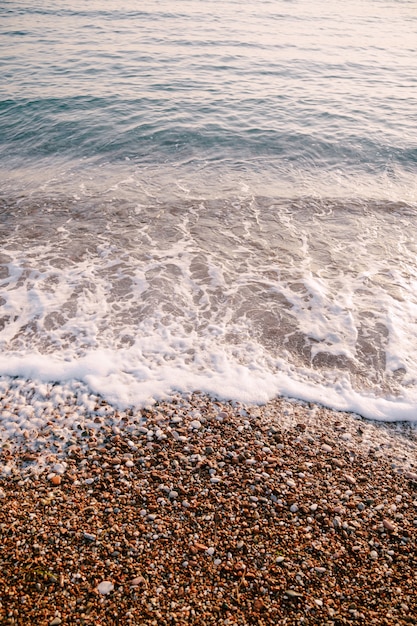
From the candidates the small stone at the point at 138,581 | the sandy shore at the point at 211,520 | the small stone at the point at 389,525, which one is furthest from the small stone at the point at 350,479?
the small stone at the point at 138,581

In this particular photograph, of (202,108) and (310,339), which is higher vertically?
(202,108)

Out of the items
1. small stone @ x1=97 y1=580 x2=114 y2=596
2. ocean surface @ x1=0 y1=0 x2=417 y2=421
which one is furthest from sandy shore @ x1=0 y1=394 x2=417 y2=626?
ocean surface @ x1=0 y1=0 x2=417 y2=421

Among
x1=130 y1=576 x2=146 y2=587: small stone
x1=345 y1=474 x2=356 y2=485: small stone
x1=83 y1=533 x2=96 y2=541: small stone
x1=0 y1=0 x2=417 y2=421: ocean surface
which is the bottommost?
x1=345 y1=474 x2=356 y2=485: small stone

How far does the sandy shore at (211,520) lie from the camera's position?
11.2 ft

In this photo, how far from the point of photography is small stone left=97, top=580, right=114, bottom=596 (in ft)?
11.3

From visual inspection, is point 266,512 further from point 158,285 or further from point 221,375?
point 158,285

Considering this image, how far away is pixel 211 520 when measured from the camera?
4.02 m

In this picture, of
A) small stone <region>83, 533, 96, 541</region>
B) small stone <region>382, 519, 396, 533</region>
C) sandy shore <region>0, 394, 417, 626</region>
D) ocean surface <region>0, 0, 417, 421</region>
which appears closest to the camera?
sandy shore <region>0, 394, 417, 626</region>

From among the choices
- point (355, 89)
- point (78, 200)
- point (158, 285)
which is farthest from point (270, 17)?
point (158, 285)

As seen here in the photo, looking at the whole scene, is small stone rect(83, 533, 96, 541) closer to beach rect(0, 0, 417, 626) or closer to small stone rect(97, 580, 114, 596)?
beach rect(0, 0, 417, 626)

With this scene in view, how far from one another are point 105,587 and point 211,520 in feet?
3.61

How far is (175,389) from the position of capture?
5.55 m

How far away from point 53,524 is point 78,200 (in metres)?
8.69

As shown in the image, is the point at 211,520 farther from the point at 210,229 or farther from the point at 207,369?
the point at 210,229
